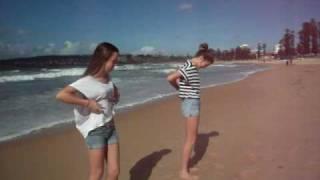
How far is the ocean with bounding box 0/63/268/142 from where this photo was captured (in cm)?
280

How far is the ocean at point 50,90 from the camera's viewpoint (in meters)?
2.80

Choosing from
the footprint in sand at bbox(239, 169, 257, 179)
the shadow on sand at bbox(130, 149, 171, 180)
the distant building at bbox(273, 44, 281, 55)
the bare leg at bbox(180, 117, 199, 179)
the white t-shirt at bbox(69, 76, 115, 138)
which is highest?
the distant building at bbox(273, 44, 281, 55)

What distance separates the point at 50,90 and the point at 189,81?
1.34 metres

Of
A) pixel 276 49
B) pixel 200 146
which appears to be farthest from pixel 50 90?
pixel 276 49

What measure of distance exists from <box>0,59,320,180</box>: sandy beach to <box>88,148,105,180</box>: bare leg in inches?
26.1

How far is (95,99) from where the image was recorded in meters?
1.94

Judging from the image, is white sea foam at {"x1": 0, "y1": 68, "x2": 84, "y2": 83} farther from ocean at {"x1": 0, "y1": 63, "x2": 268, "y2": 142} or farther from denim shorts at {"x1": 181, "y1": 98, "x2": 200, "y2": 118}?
denim shorts at {"x1": 181, "y1": 98, "x2": 200, "y2": 118}

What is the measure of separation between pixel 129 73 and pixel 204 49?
681mm

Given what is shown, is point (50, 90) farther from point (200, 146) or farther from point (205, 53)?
point (205, 53)

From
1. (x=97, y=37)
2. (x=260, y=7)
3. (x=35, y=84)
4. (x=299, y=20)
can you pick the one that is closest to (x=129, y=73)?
(x=97, y=37)

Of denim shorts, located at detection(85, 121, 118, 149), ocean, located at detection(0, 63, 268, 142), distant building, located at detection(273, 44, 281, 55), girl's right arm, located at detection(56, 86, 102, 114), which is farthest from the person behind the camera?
distant building, located at detection(273, 44, 281, 55)

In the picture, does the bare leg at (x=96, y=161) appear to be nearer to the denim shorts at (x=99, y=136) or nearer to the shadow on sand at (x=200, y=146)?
the denim shorts at (x=99, y=136)

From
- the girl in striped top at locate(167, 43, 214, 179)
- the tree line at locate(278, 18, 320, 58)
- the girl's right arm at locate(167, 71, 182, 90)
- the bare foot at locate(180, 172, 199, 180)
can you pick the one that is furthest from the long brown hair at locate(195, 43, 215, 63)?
the tree line at locate(278, 18, 320, 58)

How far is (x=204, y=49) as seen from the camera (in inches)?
102
